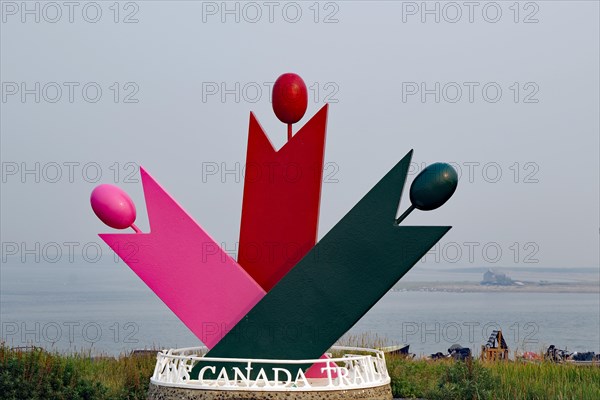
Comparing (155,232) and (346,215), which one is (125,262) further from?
(346,215)

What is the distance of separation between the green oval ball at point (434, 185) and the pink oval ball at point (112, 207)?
9.08 ft

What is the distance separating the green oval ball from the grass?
A: 3.23 metres

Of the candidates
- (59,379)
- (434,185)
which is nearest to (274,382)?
(434,185)

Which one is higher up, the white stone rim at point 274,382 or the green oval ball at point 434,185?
the green oval ball at point 434,185

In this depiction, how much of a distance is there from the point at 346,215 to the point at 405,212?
0.53 metres

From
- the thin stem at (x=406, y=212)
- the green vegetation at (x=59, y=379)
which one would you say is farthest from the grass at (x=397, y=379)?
the thin stem at (x=406, y=212)

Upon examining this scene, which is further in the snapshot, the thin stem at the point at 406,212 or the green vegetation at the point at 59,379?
the green vegetation at the point at 59,379

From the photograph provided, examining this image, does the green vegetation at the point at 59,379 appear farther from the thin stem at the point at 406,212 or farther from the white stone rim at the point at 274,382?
the thin stem at the point at 406,212

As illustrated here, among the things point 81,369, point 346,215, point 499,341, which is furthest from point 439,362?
point 346,215

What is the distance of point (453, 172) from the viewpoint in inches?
296

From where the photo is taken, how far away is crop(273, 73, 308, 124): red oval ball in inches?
331

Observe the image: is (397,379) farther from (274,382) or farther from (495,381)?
(274,382)

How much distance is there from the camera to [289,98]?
27.6 ft

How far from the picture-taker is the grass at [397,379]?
9.88 meters
